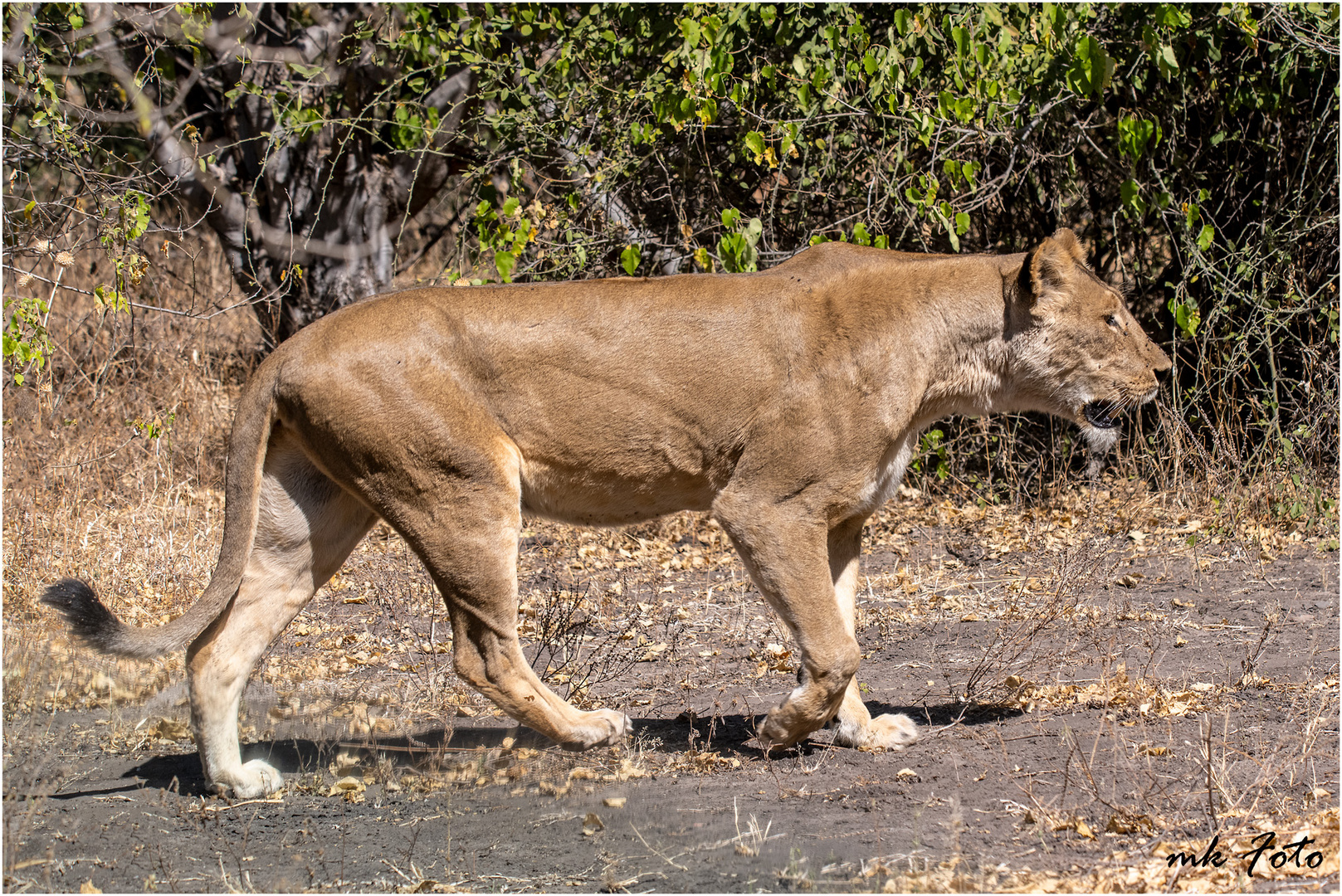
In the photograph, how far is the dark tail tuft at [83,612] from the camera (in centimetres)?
395

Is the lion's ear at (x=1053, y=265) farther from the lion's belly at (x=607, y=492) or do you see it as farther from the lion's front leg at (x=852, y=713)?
the lion's belly at (x=607, y=492)

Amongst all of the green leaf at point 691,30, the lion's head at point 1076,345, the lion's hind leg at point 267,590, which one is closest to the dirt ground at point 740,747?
the lion's hind leg at point 267,590

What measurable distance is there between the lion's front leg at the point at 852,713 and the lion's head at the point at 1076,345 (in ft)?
2.86

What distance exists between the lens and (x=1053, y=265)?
14.9 feet

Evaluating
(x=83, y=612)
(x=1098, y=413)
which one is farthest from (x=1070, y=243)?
(x=83, y=612)

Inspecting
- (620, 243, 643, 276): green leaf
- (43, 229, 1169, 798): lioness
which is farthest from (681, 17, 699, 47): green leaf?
(43, 229, 1169, 798): lioness

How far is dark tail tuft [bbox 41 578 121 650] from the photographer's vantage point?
395 centimetres

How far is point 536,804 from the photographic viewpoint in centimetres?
409

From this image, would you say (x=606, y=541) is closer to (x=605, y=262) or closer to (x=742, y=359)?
(x=605, y=262)

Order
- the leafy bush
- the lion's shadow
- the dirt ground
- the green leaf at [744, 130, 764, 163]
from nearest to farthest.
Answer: the dirt ground → the lion's shadow → the green leaf at [744, 130, 764, 163] → the leafy bush

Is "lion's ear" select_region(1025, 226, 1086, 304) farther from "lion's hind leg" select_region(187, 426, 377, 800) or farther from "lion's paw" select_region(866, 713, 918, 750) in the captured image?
"lion's hind leg" select_region(187, 426, 377, 800)

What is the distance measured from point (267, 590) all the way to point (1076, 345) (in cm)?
307

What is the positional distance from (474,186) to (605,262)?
102 centimetres

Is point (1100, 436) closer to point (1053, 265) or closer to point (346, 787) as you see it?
point (1053, 265)
